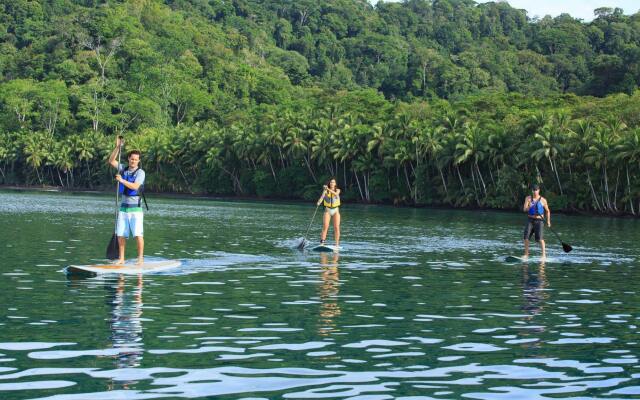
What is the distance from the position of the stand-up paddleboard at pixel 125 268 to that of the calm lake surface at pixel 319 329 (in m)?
0.29

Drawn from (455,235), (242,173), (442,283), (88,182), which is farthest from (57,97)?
(442,283)

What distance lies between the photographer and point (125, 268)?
22.7 m

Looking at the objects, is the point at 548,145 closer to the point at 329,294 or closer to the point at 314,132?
the point at 314,132

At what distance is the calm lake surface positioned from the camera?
11.6 metres

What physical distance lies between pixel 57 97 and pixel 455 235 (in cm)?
13475

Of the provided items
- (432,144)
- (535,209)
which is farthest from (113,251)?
(432,144)

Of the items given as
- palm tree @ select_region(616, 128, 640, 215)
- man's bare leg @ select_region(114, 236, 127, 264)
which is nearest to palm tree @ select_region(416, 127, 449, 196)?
palm tree @ select_region(616, 128, 640, 215)

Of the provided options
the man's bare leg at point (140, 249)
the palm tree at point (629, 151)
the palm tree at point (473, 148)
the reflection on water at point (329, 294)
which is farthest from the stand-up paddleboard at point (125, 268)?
the palm tree at point (473, 148)

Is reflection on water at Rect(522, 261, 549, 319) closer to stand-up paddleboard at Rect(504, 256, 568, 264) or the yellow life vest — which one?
stand-up paddleboard at Rect(504, 256, 568, 264)

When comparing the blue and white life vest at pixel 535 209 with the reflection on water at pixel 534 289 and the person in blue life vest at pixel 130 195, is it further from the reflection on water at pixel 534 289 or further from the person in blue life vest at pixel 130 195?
the person in blue life vest at pixel 130 195

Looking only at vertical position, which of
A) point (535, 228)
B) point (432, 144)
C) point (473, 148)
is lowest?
point (535, 228)

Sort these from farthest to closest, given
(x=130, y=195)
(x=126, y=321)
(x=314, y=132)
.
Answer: (x=314, y=132) → (x=130, y=195) → (x=126, y=321)

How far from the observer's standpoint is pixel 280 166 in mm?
128500

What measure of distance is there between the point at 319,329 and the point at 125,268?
27.2ft
